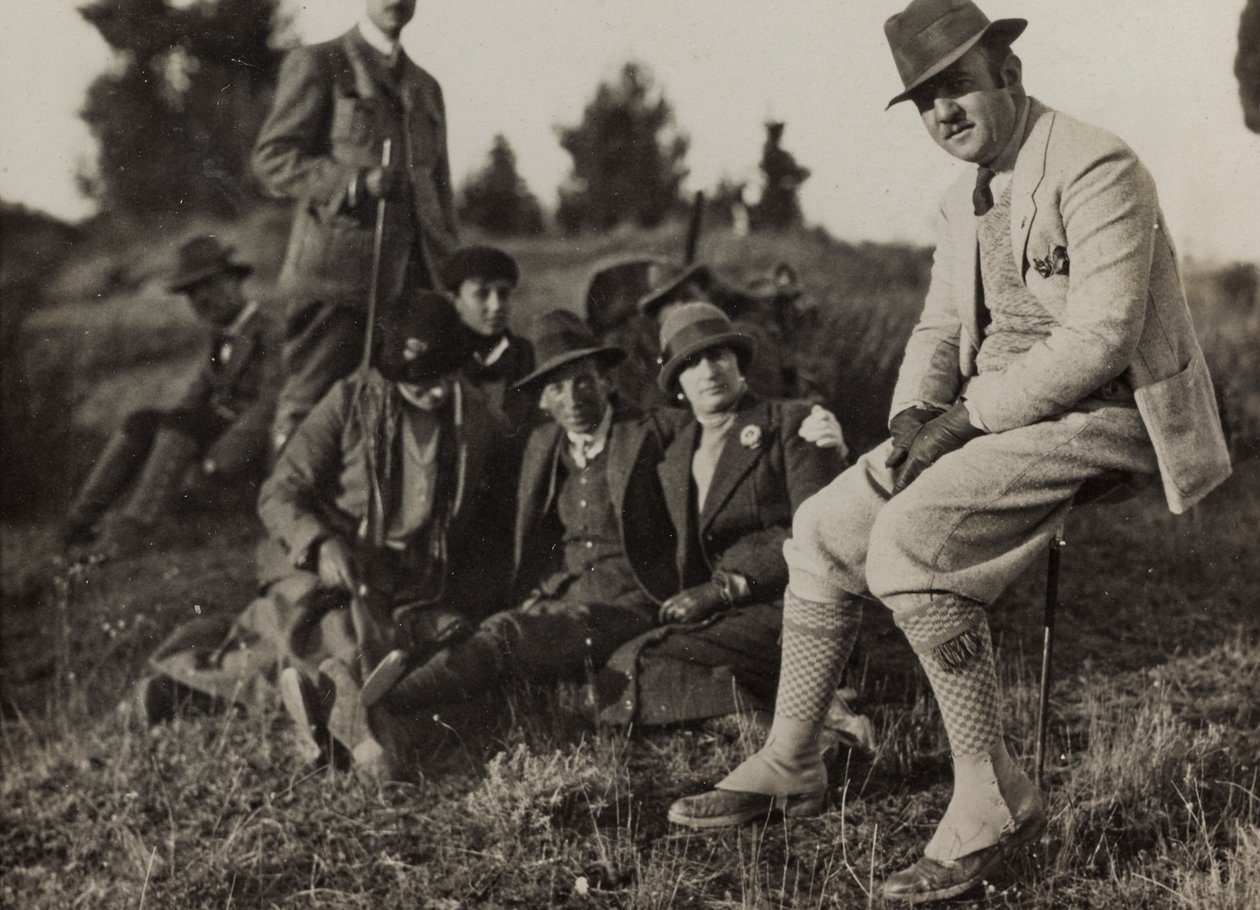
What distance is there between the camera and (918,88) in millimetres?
3689

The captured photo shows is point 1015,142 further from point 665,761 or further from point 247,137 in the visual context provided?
point 247,137

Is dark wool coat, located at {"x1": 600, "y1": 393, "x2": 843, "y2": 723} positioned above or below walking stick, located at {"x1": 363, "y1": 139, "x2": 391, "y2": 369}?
below

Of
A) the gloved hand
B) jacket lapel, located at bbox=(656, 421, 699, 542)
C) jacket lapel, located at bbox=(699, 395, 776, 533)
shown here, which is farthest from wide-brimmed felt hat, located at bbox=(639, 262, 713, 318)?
the gloved hand

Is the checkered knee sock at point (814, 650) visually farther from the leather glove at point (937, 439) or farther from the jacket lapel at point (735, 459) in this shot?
the jacket lapel at point (735, 459)

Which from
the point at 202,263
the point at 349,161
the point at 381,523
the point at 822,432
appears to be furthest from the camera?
the point at 202,263

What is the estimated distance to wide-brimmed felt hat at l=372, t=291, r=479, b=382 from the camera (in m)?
5.79

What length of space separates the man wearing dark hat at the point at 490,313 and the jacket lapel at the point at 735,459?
1241mm

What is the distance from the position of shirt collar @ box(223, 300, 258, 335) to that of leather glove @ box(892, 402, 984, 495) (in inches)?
180

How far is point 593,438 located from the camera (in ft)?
17.9

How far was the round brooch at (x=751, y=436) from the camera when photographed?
507 centimetres

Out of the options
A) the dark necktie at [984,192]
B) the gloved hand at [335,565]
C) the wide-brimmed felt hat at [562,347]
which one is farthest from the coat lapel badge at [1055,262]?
the gloved hand at [335,565]

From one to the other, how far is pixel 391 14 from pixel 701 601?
298 cm

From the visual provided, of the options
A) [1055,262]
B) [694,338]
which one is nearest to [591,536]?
[694,338]

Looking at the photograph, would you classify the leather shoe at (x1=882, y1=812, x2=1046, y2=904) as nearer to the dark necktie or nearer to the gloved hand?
the dark necktie
